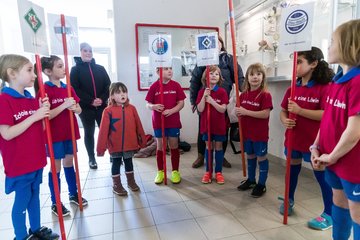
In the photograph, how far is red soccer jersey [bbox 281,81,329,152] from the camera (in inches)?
63.9

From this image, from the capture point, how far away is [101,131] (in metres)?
2.15

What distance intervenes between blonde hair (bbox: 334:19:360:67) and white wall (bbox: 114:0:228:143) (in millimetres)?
3044

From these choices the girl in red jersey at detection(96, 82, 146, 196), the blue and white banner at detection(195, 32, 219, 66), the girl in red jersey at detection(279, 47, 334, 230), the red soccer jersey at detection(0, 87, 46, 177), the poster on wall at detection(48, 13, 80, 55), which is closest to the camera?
the red soccer jersey at detection(0, 87, 46, 177)

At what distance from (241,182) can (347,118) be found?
5.14ft

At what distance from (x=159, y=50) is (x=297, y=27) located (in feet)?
4.04

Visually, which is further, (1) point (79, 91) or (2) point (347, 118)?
(1) point (79, 91)

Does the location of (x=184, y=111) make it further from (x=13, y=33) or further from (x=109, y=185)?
(x=13, y=33)

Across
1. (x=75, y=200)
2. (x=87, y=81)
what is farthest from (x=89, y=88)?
(x=75, y=200)

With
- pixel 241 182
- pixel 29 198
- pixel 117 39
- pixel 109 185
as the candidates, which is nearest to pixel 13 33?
pixel 117 39

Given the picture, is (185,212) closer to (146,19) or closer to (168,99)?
(168,99)

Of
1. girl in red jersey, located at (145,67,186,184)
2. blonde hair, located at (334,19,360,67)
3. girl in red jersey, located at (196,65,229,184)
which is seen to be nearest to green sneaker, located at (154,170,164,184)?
girl in red jersey, located at (145,67,186,184)

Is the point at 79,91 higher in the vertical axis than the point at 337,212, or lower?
higher

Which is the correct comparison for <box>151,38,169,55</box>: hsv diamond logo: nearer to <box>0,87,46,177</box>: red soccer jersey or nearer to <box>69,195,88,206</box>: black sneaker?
<box>0,87,46,177</box>: red soccer jersey

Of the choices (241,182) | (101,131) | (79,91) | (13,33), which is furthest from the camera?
(13,33)
